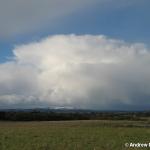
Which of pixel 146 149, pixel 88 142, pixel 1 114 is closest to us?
pixel 146 149

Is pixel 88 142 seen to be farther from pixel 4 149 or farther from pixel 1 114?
pixel 1 114

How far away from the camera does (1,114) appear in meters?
132

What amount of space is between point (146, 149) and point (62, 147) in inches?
257

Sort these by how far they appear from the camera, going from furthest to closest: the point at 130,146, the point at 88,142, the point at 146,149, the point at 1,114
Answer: the point at 1,114, the point at 88,142, the point at 130,146, the point at 146,149

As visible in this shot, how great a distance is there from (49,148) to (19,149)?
2.29 m

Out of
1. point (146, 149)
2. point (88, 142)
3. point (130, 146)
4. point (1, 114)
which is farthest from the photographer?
point (1, 114)

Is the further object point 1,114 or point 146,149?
point 1,114

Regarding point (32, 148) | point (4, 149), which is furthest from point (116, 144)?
point (4, 149)

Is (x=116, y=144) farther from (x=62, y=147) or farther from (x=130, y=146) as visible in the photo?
(x=62, y=147)

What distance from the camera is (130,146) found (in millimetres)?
29453

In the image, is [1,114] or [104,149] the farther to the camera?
[1,114]

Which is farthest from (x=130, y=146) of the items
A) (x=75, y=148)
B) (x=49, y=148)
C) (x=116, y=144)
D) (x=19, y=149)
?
(x=19, y=149)

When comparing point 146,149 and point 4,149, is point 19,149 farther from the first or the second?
point 146,149

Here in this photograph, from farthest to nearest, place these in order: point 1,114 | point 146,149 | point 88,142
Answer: point 1,114
point 88,142
point 146,149
